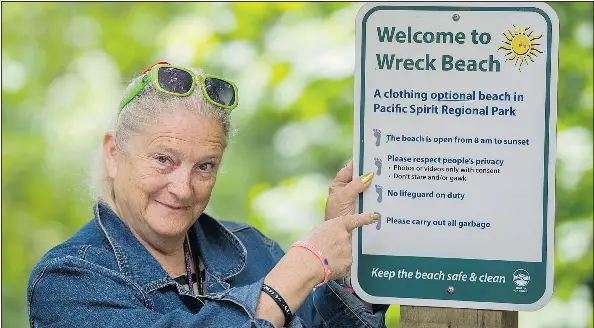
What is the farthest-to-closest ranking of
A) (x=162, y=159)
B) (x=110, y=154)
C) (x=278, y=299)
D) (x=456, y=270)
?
1. (x=110, y=154)
2. (x=162, y=159)
3. (x=456, y=270)
4. (x=278, y=299)

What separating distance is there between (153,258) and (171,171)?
239 millimetres

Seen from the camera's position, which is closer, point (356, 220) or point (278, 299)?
point (278, 299)

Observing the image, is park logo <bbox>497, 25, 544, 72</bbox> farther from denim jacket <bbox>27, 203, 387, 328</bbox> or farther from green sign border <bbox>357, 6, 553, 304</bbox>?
denim jacket <bbox>27, 203, 387, 328</bbox>

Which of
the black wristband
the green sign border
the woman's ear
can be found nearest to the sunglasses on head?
the woman's ear

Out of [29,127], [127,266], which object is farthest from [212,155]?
[29,127]

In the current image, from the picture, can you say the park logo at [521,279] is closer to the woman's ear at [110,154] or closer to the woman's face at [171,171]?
the woman's face at [171,171]

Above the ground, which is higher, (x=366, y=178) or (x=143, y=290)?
(x=366, y=178)

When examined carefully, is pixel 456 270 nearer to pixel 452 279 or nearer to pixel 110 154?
pixel 452 279

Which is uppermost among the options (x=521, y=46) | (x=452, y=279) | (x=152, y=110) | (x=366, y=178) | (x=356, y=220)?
(x=521, y=46)

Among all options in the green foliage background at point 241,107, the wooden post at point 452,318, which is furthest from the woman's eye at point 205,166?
the green foliage background at point 241,107

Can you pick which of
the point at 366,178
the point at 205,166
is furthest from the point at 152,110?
the point at 366,178

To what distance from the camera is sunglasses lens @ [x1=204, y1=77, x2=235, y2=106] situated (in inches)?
91.3

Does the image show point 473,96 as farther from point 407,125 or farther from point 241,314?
point 241,314

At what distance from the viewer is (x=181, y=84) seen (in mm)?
2299
